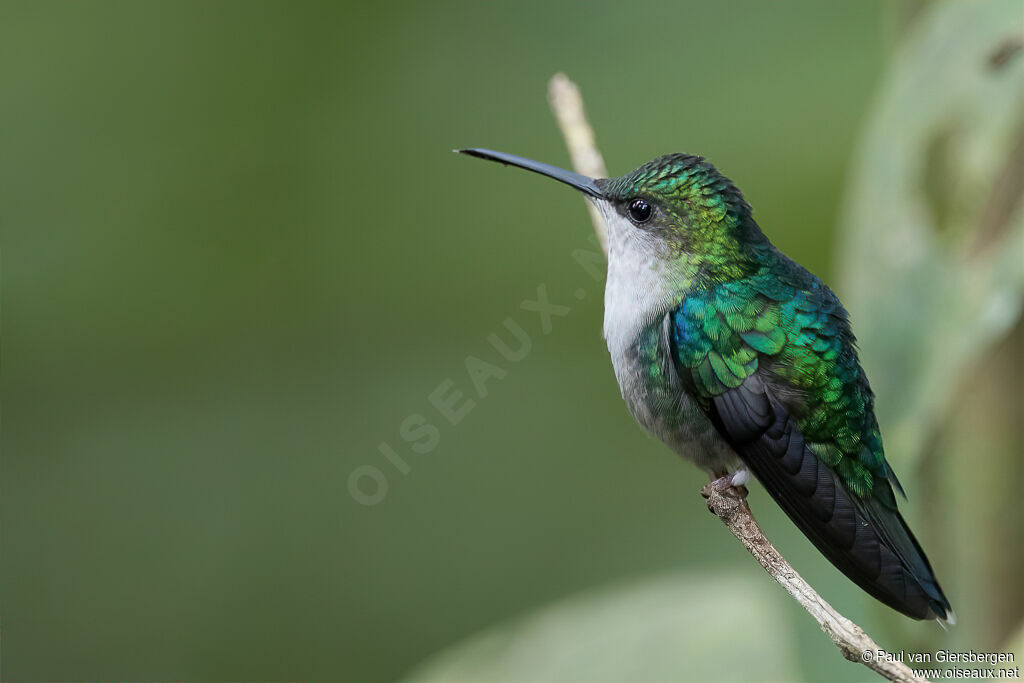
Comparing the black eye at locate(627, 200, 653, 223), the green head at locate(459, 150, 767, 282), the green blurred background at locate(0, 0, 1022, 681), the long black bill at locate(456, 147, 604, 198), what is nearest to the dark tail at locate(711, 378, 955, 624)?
the green head at locate(459, 150, 767, 282)

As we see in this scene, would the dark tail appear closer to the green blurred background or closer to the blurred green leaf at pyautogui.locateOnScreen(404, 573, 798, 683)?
the blurred green leaf at pyautogui.locateOnScreen(404, 573, 798, 683)

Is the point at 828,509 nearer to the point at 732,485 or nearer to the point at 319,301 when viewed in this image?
the point at 732,485

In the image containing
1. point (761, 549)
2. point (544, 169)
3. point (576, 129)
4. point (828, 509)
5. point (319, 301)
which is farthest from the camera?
point (319, 301)

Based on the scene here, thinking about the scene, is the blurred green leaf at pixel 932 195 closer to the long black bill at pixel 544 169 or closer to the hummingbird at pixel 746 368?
the hummingbird at pixel 746 368

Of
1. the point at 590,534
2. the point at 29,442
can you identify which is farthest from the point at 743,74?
the point at 29,442

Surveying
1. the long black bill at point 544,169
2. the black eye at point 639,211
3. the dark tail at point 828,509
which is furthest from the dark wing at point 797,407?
the long black bill at point 544,169

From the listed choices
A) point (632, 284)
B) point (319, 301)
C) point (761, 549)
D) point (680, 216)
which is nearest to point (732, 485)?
point (761, 549)
